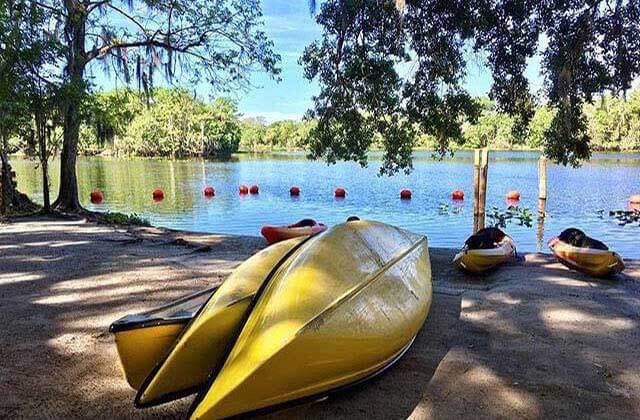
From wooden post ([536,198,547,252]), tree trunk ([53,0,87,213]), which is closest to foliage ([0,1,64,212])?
tree trunk ([53,0,87,213])

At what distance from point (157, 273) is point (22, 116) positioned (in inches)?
307

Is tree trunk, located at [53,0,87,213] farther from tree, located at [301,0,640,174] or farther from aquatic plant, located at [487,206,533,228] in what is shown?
aquatic plant, located at [487,206,533,228]

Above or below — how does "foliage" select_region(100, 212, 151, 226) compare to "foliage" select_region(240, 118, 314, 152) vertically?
below

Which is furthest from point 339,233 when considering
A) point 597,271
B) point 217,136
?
point 217,136

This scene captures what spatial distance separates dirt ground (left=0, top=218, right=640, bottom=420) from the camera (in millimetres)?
2676

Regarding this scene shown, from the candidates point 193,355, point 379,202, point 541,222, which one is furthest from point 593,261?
point 379,202

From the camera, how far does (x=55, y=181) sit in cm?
3244

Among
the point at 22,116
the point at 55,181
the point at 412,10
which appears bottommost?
the point at 55,181

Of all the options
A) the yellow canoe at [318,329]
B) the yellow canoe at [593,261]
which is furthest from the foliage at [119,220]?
the yellow canoe at [318,329]

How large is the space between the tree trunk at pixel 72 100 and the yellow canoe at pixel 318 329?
9970 millimetres

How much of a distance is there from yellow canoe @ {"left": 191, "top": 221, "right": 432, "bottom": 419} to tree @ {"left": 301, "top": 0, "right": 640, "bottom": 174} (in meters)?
4.86

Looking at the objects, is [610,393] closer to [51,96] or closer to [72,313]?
[72,313]

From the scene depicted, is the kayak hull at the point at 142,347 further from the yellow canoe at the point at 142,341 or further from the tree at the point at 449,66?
the tree at the point at 449,66

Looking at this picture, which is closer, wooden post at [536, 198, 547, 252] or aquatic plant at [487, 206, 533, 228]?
wooden post at [536, 198, 547, 252]
